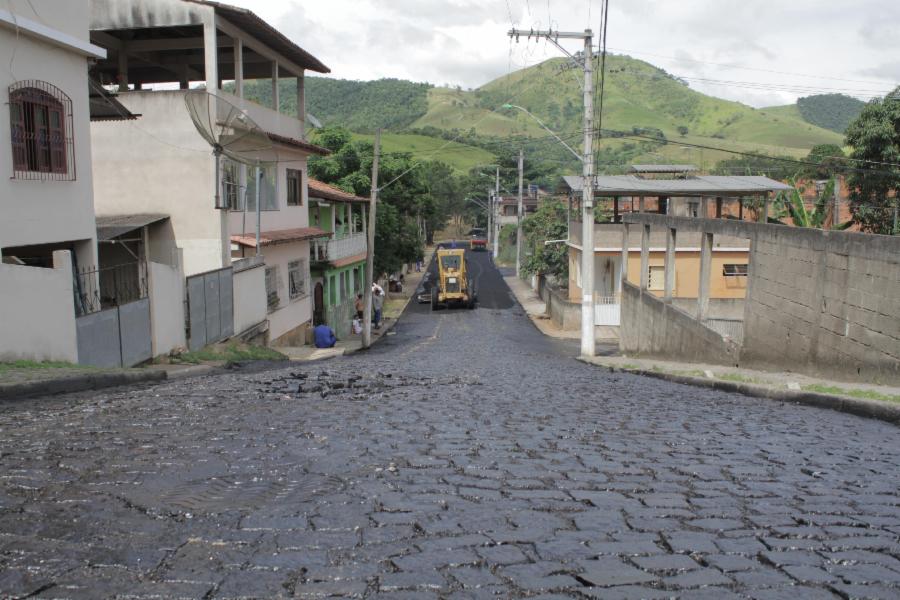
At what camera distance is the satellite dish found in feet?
57.3

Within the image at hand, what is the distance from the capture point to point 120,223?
62.1ft

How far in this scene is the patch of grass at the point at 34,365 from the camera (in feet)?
32.5

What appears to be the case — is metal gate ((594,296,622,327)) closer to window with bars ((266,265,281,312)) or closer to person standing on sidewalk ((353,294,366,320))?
person standing on sidewalk ((353,294,366,320))

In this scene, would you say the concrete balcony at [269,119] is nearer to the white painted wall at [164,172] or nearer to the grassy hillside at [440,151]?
the white painted wall at [164,172]

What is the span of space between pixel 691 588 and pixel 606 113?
18711 centimetres

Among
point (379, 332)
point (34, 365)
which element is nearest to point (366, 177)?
point (379, 332)

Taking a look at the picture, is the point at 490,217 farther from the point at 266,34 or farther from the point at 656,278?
the point at 266,34

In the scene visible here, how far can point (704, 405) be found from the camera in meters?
10.6

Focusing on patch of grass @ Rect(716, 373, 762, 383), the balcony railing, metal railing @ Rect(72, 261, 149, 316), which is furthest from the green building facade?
patch of grass @ Rect(716, 373, 762, 383)

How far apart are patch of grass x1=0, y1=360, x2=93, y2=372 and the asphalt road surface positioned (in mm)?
1442

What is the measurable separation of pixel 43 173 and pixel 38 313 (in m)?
3.08

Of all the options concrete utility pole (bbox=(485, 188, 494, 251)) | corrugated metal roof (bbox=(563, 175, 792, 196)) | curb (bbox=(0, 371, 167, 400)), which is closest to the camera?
curb (bbox=(0, 371, 167, 400))

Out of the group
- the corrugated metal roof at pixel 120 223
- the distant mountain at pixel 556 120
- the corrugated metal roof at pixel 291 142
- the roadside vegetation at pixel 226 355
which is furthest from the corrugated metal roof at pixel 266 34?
the distant mountain at pixel 556 120

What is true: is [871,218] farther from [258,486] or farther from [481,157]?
[481,157]
